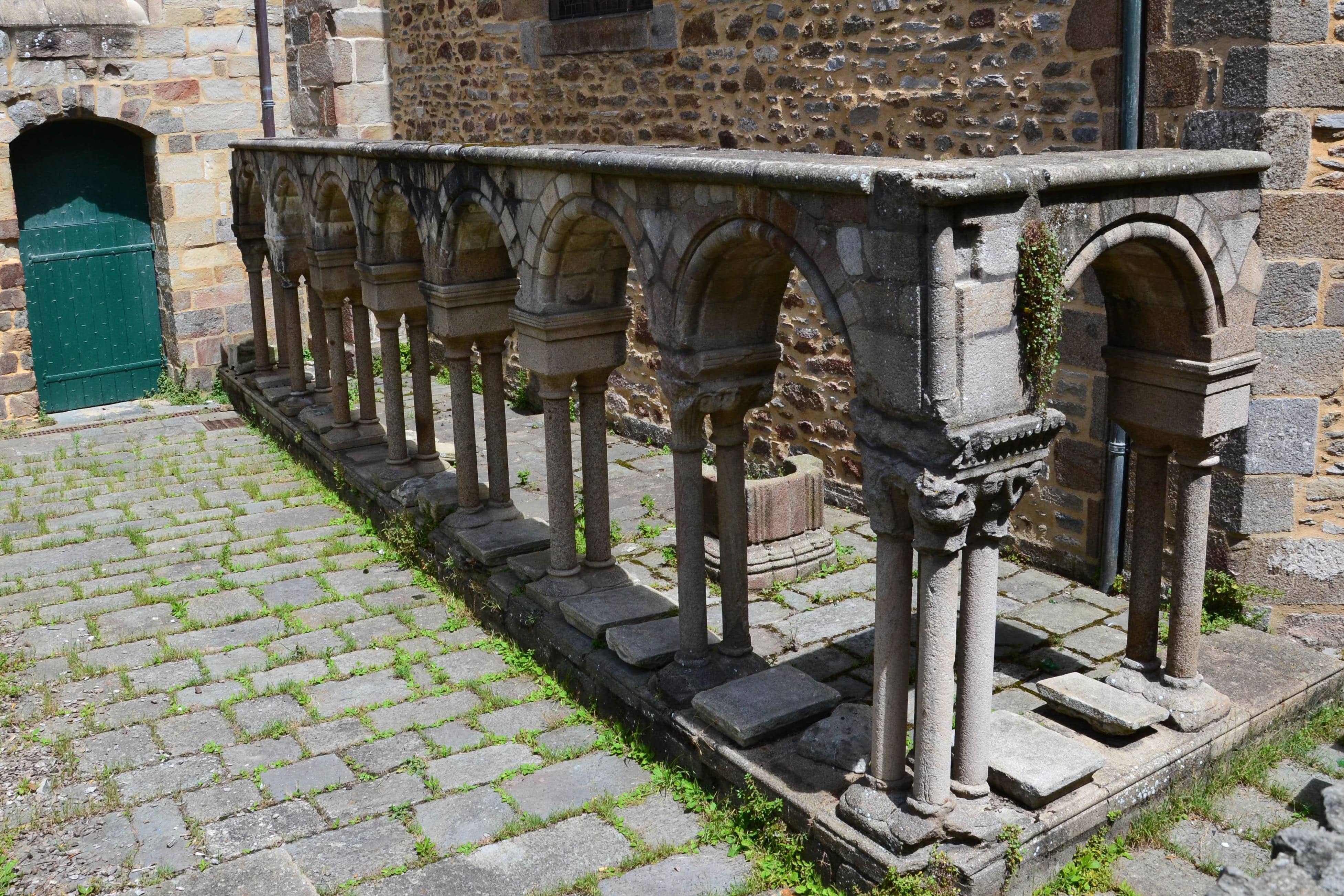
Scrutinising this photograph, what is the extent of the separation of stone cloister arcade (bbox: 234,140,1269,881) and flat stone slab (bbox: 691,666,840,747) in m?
0.01

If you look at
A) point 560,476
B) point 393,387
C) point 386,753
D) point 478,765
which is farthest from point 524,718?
point 393,387

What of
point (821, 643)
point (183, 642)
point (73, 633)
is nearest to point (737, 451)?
point (821, 643)

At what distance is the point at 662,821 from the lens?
17.5ft

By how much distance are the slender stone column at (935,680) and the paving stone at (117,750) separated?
141 inches

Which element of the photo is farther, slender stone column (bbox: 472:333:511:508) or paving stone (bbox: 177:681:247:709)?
slender stone column (bbox: 472:333:511:508)

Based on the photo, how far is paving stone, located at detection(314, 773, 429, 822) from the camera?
5.52 metres

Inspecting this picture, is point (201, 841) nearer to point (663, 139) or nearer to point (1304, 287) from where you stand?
point (1304, 287)

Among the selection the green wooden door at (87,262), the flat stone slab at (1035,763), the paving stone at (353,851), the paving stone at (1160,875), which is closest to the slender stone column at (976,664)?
the flat stone slab at (1035,763)

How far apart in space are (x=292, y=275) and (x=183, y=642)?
4627 mm

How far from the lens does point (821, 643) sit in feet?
22.0

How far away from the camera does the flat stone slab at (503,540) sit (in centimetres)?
762

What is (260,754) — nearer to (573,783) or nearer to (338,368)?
(573,783)

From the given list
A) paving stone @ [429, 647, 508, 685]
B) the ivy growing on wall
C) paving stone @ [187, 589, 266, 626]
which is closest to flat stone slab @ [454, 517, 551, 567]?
paving stone @ [429, 647, 508, 685]

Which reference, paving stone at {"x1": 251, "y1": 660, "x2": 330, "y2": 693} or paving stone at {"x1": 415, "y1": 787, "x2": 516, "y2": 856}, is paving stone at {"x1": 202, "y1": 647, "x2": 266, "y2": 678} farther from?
paving stone at {"x1": 415, "y1": 787, "x2": 516, "y2": 856}
